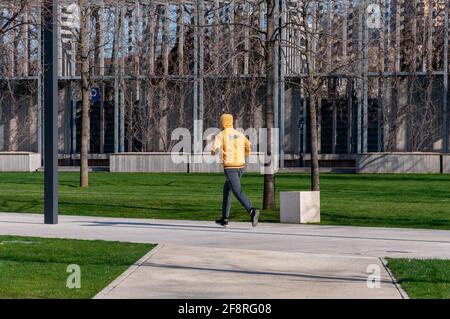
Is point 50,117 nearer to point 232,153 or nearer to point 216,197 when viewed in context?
point 232,153

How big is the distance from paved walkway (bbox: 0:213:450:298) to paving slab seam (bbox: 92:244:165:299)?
0.04ft

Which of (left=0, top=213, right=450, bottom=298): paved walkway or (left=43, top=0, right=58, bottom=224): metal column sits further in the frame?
(left=43, top=0, right=58, bottom=224): metal column

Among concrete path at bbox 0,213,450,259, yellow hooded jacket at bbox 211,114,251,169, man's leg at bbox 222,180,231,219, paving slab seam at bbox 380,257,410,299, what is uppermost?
yellow hooded jacket at bbox 211,114,251,169

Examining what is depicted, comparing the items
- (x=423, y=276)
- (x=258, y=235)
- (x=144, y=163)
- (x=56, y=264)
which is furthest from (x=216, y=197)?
(x=144, y=163)

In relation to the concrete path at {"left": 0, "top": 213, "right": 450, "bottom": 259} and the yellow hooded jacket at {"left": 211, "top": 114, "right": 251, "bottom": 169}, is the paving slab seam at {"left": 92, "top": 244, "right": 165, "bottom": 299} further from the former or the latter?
the yellow hooded jacket at {"left": 211, "top": 114, "right": 251, "bottom": 169}

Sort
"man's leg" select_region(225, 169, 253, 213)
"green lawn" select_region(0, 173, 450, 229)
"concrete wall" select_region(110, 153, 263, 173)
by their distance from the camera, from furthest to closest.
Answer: "concrete wall" select_region(110, 153, 263, 173) < "green lawn" select_region(0, 173, 450, 229) < "man's leg" select_region(225, 169, 253, 213)

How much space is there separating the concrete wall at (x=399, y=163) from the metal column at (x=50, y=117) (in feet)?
94.4

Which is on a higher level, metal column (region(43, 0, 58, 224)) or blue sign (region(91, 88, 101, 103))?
blue sign (region(91, 88, 101, 103))

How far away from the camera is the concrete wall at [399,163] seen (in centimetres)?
4597

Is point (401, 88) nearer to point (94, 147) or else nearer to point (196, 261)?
point (94, 147)

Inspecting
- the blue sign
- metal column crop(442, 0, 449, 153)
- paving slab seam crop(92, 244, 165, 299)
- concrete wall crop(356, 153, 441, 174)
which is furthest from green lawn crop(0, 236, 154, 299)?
the blue sign

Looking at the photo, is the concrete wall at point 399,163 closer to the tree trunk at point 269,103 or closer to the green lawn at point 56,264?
the tree trunk at point 269,103

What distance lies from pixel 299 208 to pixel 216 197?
8.66m

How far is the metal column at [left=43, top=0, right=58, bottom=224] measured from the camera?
1911 cm
